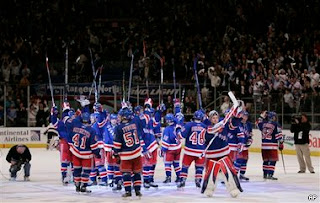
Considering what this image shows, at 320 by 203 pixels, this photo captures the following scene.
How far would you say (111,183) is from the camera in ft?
47.1

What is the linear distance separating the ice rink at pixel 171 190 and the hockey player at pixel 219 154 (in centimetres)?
30

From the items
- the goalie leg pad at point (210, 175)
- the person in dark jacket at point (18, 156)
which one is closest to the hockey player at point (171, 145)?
the goalie leg pad at point (210, 175)

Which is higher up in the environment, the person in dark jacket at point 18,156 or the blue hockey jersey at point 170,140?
the blue hockey jersey at point 170,140

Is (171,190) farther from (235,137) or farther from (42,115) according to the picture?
(42,115)

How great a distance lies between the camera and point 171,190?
13.8 m

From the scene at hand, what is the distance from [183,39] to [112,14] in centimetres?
434

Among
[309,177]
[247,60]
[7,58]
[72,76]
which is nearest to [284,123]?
[247,60]

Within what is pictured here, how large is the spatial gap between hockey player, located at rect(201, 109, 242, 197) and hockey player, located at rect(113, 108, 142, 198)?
1198mm

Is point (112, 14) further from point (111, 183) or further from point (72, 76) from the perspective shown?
point (111, 183)

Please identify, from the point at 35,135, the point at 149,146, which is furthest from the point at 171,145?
the point at 35,135

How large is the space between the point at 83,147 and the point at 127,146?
1083mm

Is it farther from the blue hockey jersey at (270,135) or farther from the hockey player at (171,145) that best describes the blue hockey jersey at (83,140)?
the blue hockey jersey at (270,135)

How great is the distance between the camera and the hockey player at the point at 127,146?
12305 millimetres

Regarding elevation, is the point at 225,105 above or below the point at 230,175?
above
